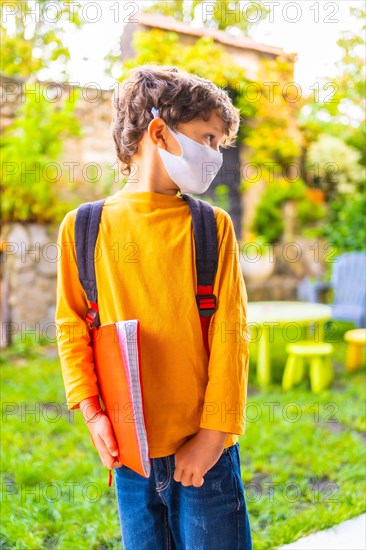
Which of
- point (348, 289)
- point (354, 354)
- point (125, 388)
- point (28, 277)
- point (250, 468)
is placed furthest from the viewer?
point (348, 289)

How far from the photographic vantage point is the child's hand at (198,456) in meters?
1.04

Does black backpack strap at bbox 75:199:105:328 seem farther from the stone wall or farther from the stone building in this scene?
the stone wall

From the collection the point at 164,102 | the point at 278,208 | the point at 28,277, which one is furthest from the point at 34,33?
the point at 278,208

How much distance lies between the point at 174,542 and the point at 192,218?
2.24 feet

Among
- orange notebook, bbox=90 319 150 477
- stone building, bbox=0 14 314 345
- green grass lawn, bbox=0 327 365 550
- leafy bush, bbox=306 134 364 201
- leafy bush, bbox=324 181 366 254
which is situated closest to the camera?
orange notebook, bbox=90 319 150 477

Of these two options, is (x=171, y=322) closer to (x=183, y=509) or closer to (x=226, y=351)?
(x=226, y=351)

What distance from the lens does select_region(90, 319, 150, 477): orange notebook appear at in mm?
1013

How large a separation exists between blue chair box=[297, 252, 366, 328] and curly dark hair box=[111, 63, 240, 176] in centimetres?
407

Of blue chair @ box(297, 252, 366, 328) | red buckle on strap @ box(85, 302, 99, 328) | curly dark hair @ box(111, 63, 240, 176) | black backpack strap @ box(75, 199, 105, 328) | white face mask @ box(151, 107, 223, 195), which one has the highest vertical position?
curly dark hair @ box(111, 63, 240, 176)

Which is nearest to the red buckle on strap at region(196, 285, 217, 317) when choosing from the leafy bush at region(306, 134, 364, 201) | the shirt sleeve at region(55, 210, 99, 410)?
the shirt sleeve at region(55, 210, 99, 410)

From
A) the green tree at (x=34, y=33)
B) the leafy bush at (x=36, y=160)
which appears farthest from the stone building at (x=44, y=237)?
the green tree at (x=34, y=33)

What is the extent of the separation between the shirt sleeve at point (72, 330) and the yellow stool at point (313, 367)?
111 inches

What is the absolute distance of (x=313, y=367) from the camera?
373 centimetres

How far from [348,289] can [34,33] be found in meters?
3.55
